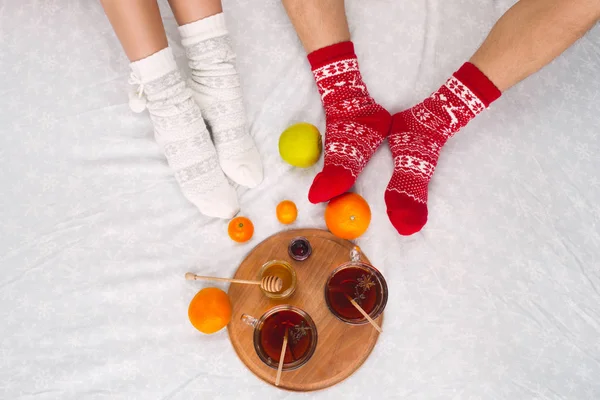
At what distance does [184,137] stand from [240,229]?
18 cm

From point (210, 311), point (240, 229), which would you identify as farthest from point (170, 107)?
point (210, 311)

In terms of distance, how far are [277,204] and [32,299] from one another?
454 millimetres

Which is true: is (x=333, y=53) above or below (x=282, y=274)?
above

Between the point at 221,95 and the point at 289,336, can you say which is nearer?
the point at 289,336

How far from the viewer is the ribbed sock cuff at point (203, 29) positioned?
0.80 m

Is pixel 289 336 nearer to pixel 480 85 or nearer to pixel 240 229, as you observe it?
pixel 240 229

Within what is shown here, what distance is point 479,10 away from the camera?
101 cm

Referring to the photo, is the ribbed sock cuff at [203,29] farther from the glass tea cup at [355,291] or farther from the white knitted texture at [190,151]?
the glass tea cup at [355,291]

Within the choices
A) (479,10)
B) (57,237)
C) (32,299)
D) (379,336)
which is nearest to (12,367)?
(32,299)

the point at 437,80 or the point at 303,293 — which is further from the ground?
the point at 437,80

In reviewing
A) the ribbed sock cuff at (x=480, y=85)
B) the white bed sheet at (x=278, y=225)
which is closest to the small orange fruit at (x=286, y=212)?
the white bed sheet at (x=278, y=225)

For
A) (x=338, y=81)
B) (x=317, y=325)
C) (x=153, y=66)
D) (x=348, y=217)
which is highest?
(x=153, y=66)

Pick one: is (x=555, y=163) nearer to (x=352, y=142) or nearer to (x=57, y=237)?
(x=352, y=142)

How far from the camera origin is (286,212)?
2.77ft
